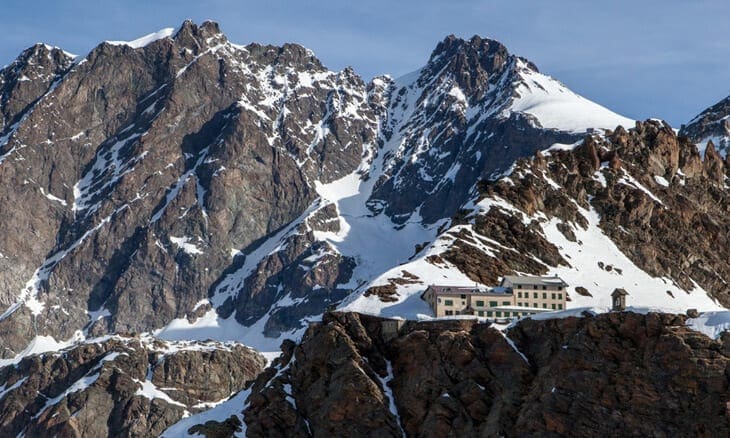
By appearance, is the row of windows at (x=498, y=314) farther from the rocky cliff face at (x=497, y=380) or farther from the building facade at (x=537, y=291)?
the rocky cliff face at (x=497, y=380)

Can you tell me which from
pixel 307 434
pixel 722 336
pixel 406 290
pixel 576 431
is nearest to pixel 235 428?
pixel 307 434

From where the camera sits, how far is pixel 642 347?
14775cm

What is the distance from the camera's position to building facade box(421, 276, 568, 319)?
173m

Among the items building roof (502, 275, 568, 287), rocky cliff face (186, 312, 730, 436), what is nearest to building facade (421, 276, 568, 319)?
building roof (502, 275, 568, 287)

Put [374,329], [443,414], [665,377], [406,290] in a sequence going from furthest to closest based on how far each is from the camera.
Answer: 1. [406,290]
2. [374,329]
3. [443,414]
4. [665,377]

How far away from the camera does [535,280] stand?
190m

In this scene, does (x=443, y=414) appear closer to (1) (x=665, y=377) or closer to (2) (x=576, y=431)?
(2) (x=576, y=431)

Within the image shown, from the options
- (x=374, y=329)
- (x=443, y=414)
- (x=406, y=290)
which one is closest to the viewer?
(x=443, y=414)

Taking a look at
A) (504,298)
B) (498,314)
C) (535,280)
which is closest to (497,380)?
(498,314)

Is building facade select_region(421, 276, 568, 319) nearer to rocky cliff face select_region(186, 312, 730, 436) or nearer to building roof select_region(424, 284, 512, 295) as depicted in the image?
building roof select_region(424, 284, 512, 295)

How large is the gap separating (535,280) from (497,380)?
38.0 meters

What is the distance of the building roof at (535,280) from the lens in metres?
187

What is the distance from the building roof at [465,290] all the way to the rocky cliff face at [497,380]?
9286 mm

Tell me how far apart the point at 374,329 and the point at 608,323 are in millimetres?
32094
